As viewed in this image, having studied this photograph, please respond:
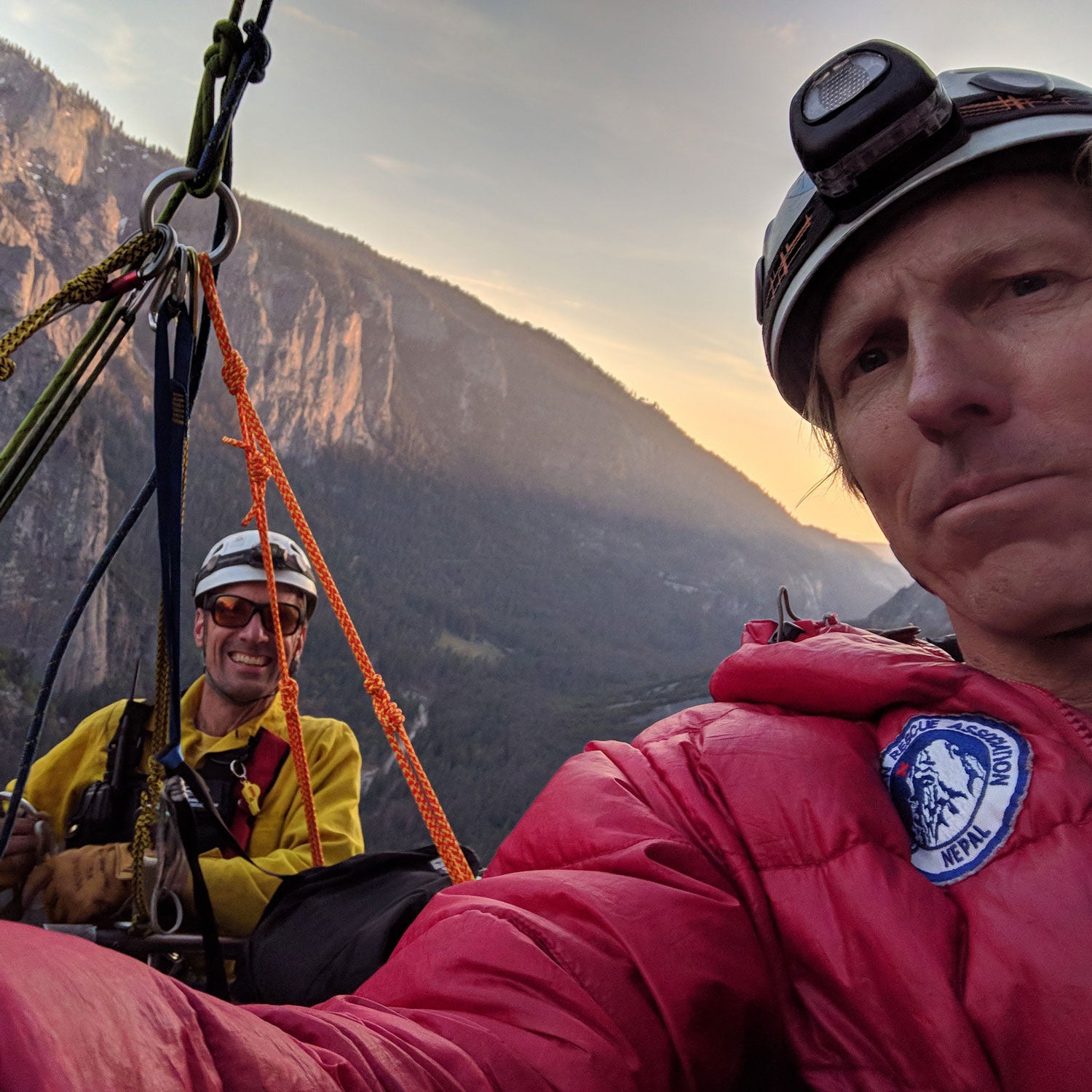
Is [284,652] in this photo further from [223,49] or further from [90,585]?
[223,49]

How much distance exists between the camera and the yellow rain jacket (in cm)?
360

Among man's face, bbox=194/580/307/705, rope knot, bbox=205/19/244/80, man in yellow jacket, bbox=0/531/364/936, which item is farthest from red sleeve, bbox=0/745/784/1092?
man's face, bbox=194/580/307/705

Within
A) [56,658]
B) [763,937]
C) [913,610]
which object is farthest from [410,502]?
[763,937]

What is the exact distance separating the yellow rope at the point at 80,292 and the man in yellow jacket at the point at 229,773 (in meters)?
2.66

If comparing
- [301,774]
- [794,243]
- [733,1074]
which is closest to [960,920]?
[733,1074]

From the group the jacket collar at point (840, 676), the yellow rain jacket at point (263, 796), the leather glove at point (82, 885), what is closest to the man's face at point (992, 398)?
the jacket collar at point (840, 676)

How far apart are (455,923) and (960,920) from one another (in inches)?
26.9

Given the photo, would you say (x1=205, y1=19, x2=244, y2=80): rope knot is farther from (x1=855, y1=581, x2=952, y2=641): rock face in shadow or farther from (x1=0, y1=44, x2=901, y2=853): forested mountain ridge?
(x1=0, y1=44, x2=901, y2=853): forested mountain ridge

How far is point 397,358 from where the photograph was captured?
13238 centimetres

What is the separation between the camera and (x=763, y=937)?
1139 millimetres

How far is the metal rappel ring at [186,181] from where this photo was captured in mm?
1813

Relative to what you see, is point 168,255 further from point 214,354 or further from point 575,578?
point 575,578

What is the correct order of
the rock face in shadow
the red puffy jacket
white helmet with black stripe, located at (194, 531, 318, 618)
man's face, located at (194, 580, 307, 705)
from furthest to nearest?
the rock face in shadow, white helmet with black stripe, located at (194, 531, 318, 618), man's face, located at (194, 580, 307, 705), the red puffy jacket

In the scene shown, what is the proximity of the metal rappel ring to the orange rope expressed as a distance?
0.59m
